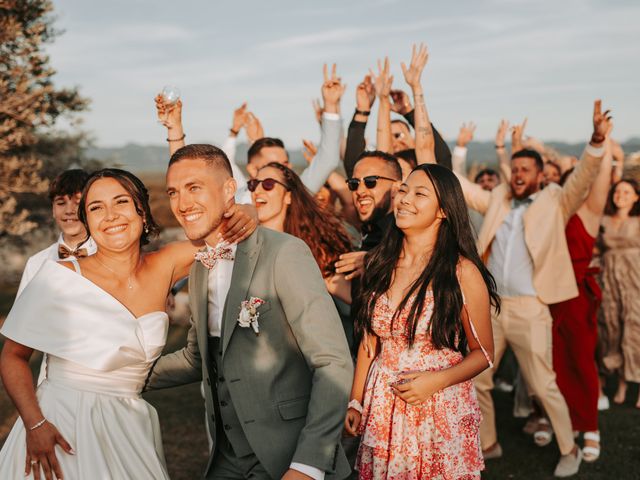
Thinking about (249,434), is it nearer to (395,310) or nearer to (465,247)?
(395,310)

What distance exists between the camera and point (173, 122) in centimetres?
446

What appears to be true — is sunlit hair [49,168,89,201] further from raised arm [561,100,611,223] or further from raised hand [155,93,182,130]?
raised arm [561,100,611,223]

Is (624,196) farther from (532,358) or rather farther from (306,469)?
(306,469)

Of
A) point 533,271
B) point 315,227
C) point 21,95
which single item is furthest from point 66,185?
point 21,95

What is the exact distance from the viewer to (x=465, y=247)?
3818 millimetres

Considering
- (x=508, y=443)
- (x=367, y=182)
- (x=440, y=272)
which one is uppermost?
(x=367, y=182)

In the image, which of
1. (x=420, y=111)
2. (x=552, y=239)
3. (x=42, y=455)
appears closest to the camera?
(x=42, y=455)

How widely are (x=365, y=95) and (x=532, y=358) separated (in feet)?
9.21

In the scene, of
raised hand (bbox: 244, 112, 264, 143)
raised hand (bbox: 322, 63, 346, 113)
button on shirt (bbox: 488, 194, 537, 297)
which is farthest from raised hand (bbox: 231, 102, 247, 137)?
button on shirt (bbox: 488, 194, 537, 297)

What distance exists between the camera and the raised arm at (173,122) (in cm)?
439

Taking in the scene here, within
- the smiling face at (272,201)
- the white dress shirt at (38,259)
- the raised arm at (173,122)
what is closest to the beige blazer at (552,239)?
the smiling face at (272,201)

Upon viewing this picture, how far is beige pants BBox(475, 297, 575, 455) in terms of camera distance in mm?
6141

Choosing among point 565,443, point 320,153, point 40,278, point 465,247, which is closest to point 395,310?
point 465,247

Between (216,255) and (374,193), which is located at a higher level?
(374,193)
